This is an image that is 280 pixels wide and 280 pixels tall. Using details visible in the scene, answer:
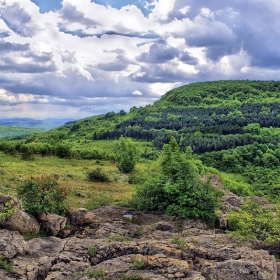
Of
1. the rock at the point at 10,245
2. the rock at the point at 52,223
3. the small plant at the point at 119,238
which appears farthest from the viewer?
the rock at the point at 52,223

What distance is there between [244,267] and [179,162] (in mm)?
11468

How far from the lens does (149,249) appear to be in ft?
44.9

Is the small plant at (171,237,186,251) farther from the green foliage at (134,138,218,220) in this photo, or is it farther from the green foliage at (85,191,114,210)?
the green foliage at (85,191,114,210)

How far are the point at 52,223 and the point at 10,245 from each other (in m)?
3.61

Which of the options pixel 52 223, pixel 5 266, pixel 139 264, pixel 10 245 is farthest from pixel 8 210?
pixel 139 264

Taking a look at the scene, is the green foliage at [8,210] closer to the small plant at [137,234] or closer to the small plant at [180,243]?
the small plant at [137,234]

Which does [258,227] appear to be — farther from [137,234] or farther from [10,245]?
[10,245]

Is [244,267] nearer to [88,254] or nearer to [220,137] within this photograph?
[88,254]

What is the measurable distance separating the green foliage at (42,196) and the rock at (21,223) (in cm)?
93

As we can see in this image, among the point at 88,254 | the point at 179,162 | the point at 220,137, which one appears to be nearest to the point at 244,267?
the point at 88,254

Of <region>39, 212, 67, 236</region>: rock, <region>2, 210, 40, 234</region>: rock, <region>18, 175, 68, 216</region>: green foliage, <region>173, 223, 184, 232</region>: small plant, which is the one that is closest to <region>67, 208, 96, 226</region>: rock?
<region>18, 175, 68, 216</region>: green foliage

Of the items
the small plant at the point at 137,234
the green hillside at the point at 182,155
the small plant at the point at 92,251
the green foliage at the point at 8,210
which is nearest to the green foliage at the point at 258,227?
the green hillside at the point at 182,155

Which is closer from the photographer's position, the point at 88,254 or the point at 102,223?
the point at 88,254

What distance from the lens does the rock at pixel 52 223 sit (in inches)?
626
